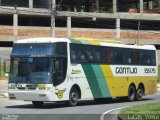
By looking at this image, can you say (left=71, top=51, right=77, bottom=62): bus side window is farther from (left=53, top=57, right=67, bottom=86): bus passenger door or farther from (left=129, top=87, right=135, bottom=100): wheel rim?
(left=129, top=87, right=135, bottom=100): wheel rim

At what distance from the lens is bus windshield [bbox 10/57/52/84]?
2488cm

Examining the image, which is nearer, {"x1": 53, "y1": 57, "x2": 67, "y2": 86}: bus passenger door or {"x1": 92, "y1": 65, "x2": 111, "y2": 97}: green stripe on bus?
{"x1": 53, "y1": 57, "x2": 67, "y2": 86}: bus passenger door

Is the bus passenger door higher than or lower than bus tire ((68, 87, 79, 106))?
higher

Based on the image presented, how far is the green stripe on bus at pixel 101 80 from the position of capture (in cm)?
2795

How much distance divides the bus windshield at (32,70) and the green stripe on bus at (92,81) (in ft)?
8.51

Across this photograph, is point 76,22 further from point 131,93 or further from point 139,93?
point 131,93

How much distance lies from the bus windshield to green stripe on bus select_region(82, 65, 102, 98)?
259 centimetres

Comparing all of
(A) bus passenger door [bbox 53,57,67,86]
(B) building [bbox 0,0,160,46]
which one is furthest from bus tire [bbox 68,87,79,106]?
(B) building [bbox 0,0,160,46]

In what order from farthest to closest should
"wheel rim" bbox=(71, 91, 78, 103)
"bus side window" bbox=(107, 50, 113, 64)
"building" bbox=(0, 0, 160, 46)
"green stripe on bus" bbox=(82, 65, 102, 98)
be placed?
"building" bbox=(0, 0, 160, 46) < "bus side window" bbox=(107, 50, 113, 64) < "green stripe on bus" bbox=(82, 65, 102, 98) < "wheel rim" bbox=(71, 91, 78, 103)

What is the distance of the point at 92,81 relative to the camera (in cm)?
2783

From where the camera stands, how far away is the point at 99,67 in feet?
92.4

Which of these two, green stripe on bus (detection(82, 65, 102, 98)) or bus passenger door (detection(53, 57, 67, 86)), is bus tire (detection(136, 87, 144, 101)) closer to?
green stripe on bus (detection(82, 65, 102, 98))

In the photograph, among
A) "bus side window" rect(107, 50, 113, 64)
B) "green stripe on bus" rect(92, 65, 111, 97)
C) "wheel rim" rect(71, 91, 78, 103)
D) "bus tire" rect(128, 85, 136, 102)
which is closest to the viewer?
"wheel rim" rect(71, 91, 78, 103)

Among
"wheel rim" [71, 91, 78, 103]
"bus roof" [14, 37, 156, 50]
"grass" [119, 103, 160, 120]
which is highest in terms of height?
"bus roof" [14, 37, 156, 50]
